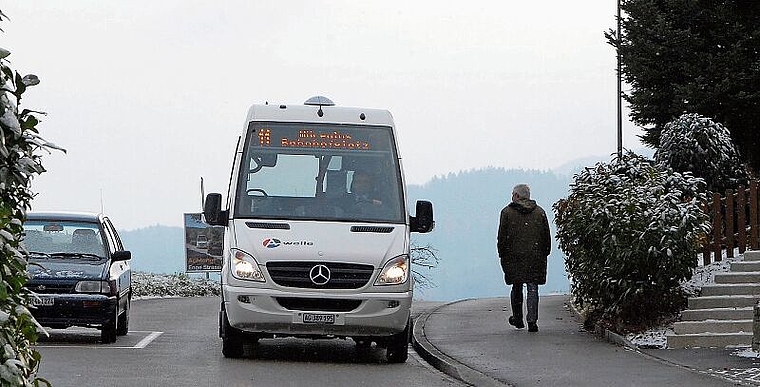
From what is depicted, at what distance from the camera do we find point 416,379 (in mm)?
13453

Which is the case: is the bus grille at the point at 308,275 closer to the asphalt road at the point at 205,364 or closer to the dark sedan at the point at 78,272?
the asphalt road at the point at 205,364

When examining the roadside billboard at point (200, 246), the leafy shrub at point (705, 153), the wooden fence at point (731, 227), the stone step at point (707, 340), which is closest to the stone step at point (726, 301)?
the stone step at point (707, 340)

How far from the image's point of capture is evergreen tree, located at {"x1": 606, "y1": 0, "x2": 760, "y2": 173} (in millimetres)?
29156

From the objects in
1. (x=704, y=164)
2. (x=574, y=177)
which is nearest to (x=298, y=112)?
(x=574, y=177)

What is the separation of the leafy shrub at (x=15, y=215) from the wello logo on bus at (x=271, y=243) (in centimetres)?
908

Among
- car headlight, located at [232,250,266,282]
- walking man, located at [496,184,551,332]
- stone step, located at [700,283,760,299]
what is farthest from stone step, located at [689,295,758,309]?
car headlight, located at [232,250,266,282]

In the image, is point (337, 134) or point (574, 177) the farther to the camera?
point (574, 177)

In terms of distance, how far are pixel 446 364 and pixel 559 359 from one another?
1.16m

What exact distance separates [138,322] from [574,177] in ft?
25.4

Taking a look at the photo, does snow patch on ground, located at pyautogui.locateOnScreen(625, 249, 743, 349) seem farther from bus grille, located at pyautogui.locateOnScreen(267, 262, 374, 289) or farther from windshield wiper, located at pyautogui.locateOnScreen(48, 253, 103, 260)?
windshield wiper, located at pyautogui.locateOnScreen(48, 253, 103, 260)

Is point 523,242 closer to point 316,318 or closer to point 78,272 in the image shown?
point 316,318

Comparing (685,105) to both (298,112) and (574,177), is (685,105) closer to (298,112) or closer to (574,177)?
(574,177)

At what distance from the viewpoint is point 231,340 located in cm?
1502

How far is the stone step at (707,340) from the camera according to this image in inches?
591
